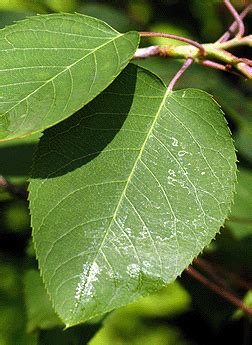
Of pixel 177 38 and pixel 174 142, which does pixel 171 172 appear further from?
pixel 177 38

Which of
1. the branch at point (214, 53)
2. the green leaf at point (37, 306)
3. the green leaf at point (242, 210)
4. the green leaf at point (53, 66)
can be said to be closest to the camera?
the green leaf at point (53, 66)

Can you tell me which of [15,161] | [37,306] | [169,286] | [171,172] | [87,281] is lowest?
[169,286]

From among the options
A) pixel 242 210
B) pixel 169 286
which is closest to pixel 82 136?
pixel 242 210

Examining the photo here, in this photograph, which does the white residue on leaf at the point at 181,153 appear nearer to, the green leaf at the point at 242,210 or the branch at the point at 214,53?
the branch at the point at 214,53

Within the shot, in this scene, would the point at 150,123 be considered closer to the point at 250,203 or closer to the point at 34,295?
the point at 34,295

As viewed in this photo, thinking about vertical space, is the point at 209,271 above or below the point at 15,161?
below

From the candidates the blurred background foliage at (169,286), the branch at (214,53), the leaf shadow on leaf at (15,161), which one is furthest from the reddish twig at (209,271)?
the branch at (214,53)

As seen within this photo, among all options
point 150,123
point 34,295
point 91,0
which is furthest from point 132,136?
point 91,0

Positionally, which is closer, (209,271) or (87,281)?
(87,281)
